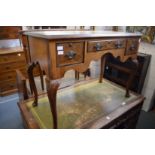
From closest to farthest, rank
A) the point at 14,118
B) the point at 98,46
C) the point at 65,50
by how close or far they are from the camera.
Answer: the point at 65,50
the point at 98,46
the point at 14,118

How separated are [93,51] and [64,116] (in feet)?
1.91

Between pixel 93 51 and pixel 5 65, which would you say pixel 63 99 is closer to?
pixel 93 51

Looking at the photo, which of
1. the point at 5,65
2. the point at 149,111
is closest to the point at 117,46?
the point at 149,111

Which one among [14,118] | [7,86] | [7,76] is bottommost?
[14,118]

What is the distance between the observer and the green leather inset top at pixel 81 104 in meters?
1.10

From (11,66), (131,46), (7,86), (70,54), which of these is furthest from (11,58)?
(131,46)

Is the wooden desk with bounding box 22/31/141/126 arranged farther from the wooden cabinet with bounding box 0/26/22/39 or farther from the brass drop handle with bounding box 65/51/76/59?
the wooden cabinet with bounding box 0/26/22/39

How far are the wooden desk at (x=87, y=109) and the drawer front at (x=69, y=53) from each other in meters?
0.49

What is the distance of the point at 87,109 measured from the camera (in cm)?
125

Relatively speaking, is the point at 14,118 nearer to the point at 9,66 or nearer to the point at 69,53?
the point at 9,66

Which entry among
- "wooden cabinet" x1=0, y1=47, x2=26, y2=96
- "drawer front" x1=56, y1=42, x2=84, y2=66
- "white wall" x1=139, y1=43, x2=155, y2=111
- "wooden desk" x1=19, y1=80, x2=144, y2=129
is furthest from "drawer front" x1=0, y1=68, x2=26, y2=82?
"white wall" x1=139, y1=43, x2=155, y2=111

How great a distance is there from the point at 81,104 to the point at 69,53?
620 mm

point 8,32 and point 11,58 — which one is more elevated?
point 8,32

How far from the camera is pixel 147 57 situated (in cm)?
192
